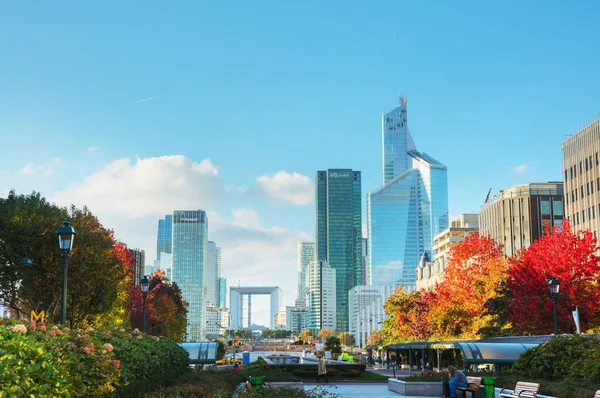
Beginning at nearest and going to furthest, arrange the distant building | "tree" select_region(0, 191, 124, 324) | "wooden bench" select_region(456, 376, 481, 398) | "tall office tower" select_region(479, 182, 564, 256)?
"wooden bench" select_region(456, 376, 481, 398), "tree" select_region(0, 191, 124, 324), "tall office tower" select_region(479, 182, 564, 256), the distant building

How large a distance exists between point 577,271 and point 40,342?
43233 mm

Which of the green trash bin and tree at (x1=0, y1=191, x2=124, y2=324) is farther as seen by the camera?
tree at (x1=0, y1=191, x2=124, y2=324)

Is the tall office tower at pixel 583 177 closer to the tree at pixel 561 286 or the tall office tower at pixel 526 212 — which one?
the tall office tower at pixel 526 212

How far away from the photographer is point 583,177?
3799 inches

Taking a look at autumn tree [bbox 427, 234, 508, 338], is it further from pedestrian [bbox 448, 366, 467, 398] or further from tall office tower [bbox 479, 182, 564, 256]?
tall office tower [bbox 479, 182, 564, 256]

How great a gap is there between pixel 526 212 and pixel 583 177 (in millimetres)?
33926

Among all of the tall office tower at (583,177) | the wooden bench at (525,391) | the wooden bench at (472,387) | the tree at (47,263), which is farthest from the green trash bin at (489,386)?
the tall office tower at (583,177)

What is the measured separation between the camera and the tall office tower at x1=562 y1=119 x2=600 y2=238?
92500 mm

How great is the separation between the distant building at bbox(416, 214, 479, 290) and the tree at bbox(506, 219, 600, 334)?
343 ft

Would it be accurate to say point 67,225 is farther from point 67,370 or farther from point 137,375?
point 67,370

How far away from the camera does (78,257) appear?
4700 centimetres

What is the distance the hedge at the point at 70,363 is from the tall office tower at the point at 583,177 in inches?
3222

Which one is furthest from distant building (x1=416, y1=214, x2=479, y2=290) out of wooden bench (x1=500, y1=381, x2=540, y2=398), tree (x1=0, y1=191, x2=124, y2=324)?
wooden bench (x1=500, y1=381, x2=540, y2=398)

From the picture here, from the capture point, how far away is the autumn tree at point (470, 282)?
214 ft
